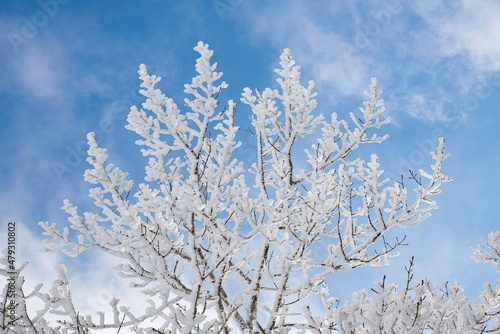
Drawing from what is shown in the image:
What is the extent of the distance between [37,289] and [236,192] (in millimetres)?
2472

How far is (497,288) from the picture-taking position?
5375 millimetres

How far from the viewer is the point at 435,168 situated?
160 inches

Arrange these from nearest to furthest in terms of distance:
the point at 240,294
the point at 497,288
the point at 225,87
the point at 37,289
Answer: the point at 37,289 → the point at 225,87 → the point at 240,294 → the point at 497,288

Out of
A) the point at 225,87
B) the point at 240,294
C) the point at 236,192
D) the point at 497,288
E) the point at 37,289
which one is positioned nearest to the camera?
the point at 236,192

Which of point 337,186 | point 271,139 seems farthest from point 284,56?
point 337,186

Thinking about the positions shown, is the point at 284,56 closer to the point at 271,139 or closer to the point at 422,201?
the point at 271,139

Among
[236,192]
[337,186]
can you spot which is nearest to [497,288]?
[337,186]

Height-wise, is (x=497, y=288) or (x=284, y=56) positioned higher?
(x=284, y=56)

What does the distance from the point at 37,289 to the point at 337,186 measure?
12.3 feet

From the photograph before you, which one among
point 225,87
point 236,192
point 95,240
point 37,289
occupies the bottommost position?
point 37,289

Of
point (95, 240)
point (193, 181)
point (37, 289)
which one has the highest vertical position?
point (193, 181)

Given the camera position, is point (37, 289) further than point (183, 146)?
No

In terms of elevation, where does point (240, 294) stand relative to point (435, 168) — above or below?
below

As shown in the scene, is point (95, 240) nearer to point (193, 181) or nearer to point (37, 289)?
point (37, 289)
